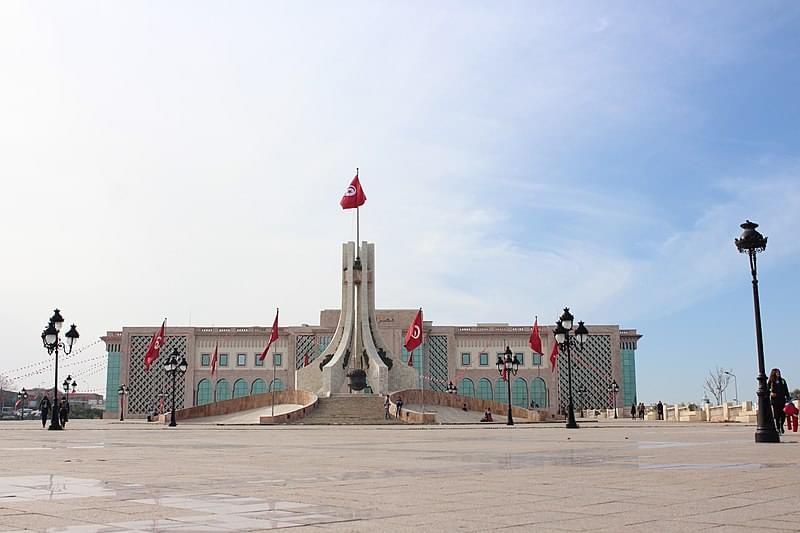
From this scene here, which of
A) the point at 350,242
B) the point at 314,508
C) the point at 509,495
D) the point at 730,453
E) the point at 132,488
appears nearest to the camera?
the point at 314,508

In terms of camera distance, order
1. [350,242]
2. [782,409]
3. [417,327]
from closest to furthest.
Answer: [782,409] < [417,327] < [350,242]

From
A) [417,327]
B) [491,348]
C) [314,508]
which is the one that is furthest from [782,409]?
[491,348]

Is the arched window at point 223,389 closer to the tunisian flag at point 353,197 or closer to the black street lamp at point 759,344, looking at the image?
the tunisian flag at point 353,197

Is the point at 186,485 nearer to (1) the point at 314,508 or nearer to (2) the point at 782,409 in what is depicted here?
(1) the point at 314,508

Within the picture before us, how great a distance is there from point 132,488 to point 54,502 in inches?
42.7

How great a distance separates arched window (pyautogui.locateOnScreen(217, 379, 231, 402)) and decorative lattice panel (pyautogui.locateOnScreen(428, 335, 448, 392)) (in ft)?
79.8

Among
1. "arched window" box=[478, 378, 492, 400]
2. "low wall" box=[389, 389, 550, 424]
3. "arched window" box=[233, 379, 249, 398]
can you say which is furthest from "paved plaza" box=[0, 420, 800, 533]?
"arched window" box=[233, 379, 249, 398]

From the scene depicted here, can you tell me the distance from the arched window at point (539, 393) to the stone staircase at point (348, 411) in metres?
47.6

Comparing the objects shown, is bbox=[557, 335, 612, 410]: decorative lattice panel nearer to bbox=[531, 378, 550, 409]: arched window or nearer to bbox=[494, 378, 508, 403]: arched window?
bbox=[531, 378, 550, 409]: arched window

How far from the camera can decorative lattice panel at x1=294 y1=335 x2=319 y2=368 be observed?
101750 millimetres

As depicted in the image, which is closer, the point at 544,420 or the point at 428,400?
the point at 544,420

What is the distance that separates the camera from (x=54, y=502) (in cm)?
609

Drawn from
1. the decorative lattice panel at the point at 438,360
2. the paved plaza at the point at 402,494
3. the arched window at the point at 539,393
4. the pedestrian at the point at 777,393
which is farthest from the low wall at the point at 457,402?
the arched window at the point at 539,393

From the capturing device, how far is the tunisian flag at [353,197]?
58.7 meters
